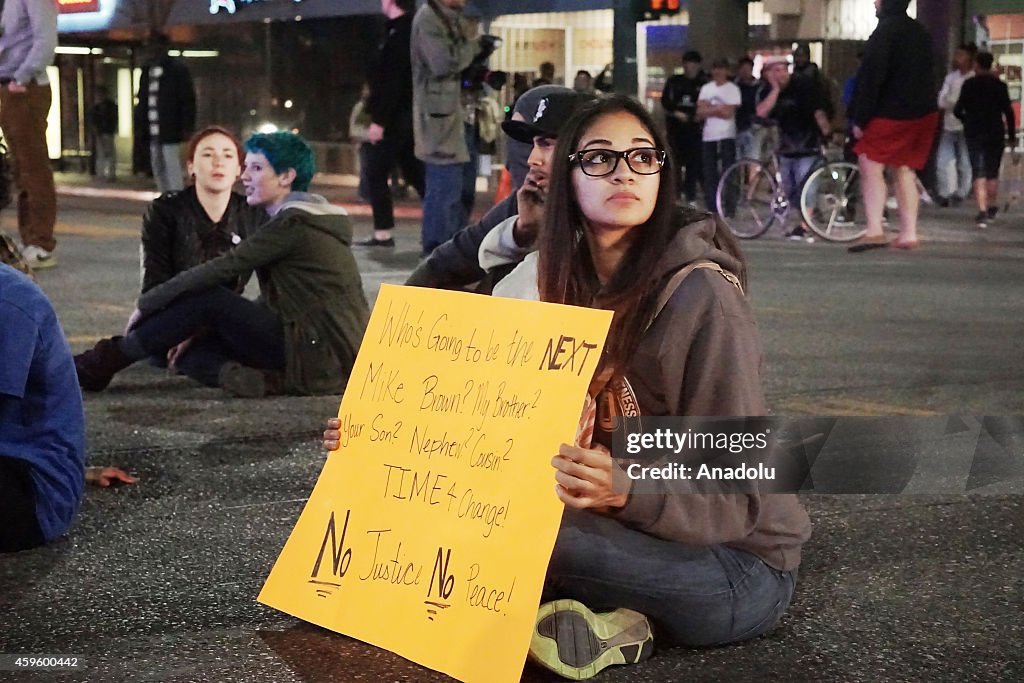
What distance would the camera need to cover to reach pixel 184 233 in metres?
6.74

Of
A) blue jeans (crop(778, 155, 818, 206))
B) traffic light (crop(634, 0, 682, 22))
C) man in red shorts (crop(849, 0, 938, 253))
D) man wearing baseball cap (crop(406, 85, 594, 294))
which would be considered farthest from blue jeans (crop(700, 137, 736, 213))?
man wearing baseball cap (crop(406, 85, 594, 294))

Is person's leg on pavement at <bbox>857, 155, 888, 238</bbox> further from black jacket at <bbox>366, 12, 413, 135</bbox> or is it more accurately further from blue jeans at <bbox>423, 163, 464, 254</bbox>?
black jacket at <bbox>366, 12, 413, 135</bbox>

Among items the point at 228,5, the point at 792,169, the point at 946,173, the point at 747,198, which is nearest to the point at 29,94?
the point at 747,198

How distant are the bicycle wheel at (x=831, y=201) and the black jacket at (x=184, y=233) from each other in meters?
7.81

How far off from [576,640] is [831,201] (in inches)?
432

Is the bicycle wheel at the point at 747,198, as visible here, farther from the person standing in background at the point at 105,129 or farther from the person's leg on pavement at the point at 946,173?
the person standing in background at the point at 105,129

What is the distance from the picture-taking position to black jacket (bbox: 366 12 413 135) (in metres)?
12.0

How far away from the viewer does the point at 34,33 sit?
1090 cm

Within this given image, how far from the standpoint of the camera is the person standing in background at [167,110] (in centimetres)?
1213

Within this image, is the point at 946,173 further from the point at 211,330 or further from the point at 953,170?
the point at 211,330

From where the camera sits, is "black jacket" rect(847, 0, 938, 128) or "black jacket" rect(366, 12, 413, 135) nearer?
"black jacket" rect(847, 0, 938, 128)

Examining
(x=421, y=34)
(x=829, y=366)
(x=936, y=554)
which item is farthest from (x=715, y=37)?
(x=936, y=554)

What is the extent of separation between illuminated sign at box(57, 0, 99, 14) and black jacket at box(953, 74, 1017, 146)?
21.1m

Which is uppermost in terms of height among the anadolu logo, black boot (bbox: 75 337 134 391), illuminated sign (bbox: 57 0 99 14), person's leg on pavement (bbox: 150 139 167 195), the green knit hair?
illuminated sign (bbox: 57 0 99 14)
